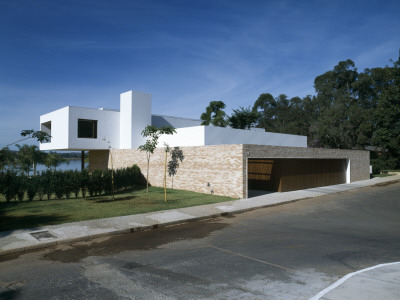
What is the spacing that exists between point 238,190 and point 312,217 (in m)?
4.83

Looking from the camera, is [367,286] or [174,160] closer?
[367,286]

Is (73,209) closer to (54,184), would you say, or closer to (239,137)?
(54,184)

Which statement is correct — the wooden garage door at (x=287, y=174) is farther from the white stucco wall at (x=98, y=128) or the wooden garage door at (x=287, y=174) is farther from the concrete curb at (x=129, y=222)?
the white stucco wall at (x=98, y=128)

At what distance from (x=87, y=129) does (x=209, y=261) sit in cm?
2093

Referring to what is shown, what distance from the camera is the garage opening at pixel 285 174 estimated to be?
18281 millimetres

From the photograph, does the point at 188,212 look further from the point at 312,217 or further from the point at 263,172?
the point at 263,172

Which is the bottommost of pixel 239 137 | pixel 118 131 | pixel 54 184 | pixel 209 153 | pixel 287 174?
pixel 54 184

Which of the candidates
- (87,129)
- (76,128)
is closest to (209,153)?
(76,128)

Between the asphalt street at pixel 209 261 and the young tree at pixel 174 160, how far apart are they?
8809 mm

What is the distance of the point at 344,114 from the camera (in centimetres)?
4612

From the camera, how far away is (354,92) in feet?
186

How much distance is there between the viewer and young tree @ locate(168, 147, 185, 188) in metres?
18.3

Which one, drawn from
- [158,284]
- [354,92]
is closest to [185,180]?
[158,284]

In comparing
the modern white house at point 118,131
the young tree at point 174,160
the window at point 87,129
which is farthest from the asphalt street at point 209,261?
the window at point 87,129
